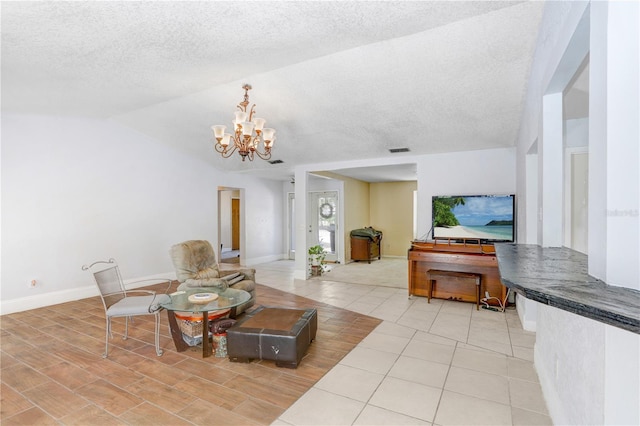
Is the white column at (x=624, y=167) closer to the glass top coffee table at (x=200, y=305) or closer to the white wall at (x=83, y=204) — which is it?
the glass top coffee table at (x=200, y=305)

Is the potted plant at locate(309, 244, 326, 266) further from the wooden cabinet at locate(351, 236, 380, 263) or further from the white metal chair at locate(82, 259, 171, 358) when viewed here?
the white metal chair at locate(82, 259, 171, 358)

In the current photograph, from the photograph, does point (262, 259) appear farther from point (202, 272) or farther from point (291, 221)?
point (202, 272)

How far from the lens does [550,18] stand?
2.09 meters

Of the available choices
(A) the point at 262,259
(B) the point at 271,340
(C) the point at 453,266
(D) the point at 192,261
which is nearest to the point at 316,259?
(A) the point at 262,259

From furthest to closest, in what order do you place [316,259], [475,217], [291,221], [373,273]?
[291,221]
[373,273]
[316,259]
[475,217]

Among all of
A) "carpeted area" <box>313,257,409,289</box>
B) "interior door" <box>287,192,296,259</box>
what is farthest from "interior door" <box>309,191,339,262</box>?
"interior door" <box>287,192,296,259</box>

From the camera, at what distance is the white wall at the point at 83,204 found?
14.4ft

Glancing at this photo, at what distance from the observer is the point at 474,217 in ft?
15.7

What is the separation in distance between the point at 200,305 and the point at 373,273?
4.70 metres

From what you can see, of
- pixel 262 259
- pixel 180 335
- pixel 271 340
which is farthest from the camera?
pixel 262 259


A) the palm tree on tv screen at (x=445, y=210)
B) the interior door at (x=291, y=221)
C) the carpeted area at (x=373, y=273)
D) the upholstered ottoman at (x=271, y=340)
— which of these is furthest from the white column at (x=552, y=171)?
the interior door at (x=291, y=221)

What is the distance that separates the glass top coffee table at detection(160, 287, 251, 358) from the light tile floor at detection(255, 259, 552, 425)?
1155mm

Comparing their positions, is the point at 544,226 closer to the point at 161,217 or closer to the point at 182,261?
the point at 182,261

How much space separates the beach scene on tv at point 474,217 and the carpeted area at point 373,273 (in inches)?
56.7
